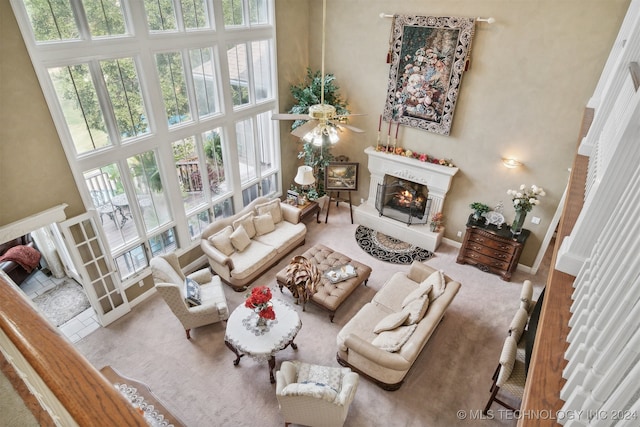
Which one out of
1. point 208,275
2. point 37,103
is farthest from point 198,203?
point 37,103

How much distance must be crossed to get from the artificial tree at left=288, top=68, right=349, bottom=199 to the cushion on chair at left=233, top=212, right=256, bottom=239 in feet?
5.09

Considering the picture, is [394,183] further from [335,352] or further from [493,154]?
[335,352]

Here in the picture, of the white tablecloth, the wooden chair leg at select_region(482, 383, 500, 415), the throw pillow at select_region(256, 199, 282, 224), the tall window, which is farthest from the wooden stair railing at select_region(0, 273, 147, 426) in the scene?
Result: the throw pillow at select_region(256, 199, 282, 224)

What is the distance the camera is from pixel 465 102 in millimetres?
6250

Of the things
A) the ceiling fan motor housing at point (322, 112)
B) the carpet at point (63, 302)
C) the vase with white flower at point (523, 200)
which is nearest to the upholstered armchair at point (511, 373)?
the vase with white flower at point (523, 200)

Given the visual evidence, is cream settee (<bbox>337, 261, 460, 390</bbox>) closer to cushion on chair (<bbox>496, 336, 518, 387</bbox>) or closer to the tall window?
cushion on chair (<bbox>496, 336, 518, 387</bbox>)

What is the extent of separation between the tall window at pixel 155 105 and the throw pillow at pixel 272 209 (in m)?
0.50

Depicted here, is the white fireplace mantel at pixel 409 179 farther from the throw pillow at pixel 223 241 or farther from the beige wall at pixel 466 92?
the throw pillow at pixel 223 241

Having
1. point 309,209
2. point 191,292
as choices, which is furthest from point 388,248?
point 191,292

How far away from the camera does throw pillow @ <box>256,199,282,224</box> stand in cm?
707

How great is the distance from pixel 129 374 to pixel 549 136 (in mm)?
6992

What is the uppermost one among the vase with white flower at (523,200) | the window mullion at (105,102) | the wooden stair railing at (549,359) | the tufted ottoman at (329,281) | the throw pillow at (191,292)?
the window mullion at (105,102)

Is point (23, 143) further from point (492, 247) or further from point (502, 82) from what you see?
point (492, 247)

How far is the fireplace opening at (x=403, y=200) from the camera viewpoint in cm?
746
